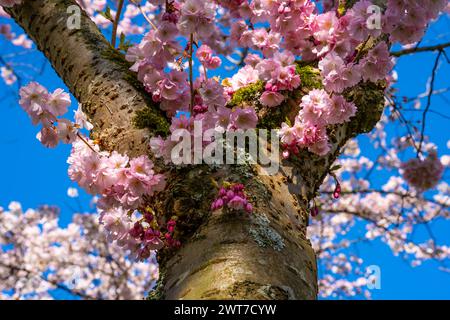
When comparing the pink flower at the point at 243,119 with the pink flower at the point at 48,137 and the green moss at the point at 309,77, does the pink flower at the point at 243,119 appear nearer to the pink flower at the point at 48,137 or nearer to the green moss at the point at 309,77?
the green moss at the point at 309,77

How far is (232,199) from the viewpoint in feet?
4.50

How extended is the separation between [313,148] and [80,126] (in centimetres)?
89

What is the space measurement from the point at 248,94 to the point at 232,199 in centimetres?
75

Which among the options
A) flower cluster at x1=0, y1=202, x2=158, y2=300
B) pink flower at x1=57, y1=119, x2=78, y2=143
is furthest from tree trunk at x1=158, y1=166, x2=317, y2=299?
flower cluster at x1=0, y1=202, x2=158, y2=300

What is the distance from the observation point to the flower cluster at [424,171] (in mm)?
4945

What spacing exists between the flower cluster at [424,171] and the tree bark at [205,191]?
3.20 meters

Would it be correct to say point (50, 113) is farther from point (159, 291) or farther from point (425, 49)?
point (425, 49)

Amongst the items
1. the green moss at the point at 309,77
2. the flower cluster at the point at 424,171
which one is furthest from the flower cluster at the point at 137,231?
the flower cluster at the point at 424,171

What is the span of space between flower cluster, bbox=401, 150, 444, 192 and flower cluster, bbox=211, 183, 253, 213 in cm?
404

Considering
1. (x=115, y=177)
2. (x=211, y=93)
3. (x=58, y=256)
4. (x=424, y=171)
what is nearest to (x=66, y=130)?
(x=115, y=177)

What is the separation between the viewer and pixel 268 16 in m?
2.07

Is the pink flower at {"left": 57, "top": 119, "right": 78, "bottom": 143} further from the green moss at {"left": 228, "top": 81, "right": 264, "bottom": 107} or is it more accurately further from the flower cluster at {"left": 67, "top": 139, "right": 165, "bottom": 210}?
the green moss at {"left": 228, "top": 81, "right": 264, "bottom": 107}
